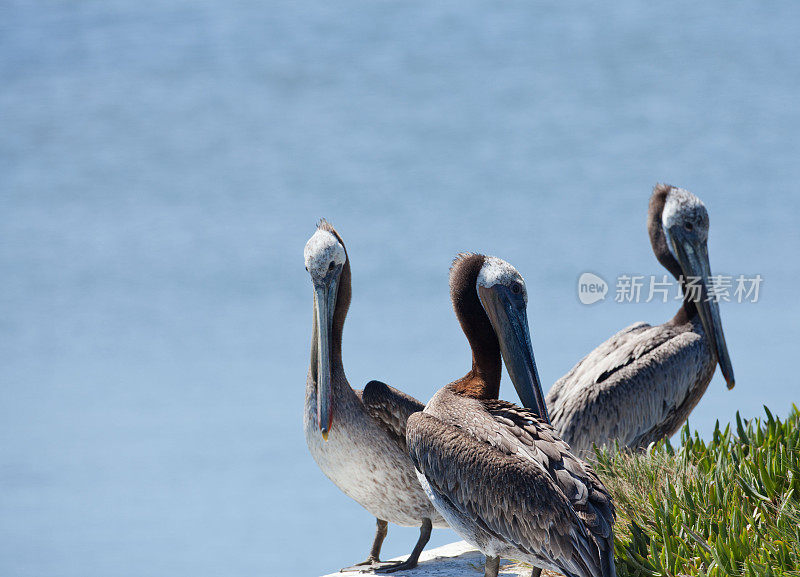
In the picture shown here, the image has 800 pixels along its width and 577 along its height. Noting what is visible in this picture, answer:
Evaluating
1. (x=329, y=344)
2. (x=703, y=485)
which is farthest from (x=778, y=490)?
(x=329, y=344)

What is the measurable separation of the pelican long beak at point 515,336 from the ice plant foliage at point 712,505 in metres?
0.96

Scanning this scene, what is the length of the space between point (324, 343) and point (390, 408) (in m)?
0.56

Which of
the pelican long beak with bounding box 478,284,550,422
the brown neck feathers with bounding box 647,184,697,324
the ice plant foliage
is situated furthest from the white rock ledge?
the brown neck feathers with bounding box 647,184,697,324

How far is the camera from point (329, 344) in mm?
5660

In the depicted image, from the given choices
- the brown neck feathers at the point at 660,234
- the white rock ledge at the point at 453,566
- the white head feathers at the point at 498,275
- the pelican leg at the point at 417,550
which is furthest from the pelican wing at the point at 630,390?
the white head feathers at the point at 498,275

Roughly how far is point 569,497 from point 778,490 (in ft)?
6.50

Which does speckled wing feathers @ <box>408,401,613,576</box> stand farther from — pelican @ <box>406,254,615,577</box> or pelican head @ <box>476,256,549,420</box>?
pelican head @ <box>476,256,549,420</box>

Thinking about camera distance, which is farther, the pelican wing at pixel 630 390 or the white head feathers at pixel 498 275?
the pelican wing at pixel 630 390

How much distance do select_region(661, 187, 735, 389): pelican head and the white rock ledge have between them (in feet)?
9.36

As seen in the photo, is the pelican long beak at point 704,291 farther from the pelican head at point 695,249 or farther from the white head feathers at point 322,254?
the white head feathers at point 322,254

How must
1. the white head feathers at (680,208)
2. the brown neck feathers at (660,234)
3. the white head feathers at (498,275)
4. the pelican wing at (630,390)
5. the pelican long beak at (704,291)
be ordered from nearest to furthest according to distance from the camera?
the white head feathers at (498,275) → the pelican wing at (630,390) → the pelican long beak at (704,291) → the white head feathers at (680,208) → the brown neck feathers at (660,234)

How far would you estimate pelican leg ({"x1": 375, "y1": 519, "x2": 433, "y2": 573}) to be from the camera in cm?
567

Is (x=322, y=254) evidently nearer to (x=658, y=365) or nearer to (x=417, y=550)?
(x=417, y=550)

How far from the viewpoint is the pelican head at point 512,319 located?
17.4 ft
